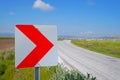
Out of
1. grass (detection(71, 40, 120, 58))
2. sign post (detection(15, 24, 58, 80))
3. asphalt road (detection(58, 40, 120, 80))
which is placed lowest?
grass (detection(71, 40, 120, 58))

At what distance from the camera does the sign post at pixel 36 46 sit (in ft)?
11.4

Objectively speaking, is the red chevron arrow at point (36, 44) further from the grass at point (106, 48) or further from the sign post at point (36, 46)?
the grass at point (106, 48)

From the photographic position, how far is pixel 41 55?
3.56 meters

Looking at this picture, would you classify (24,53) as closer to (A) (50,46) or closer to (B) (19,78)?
(A) (50,46)

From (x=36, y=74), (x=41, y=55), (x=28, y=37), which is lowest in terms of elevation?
(x=36, y=74)

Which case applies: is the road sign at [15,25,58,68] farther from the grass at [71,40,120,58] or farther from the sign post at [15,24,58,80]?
the grass at [71,40,120,58]

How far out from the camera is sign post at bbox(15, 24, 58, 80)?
3.47m

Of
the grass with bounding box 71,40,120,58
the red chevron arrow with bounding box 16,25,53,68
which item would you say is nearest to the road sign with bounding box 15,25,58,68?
the red chevron arrow with bounding box 16,25,53,68

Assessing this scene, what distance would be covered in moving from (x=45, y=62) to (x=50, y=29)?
1.40 feet

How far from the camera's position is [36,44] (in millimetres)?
3531

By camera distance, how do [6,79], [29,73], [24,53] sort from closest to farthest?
[24,53], [29,73], [6,79]

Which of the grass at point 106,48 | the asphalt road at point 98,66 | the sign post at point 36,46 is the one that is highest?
the sign post at point 36,46

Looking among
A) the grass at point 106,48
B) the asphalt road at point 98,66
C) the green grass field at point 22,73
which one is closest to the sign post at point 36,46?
the green grass field at point 22,73

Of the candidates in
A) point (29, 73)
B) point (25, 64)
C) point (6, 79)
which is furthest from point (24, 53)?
point (6, 79)
